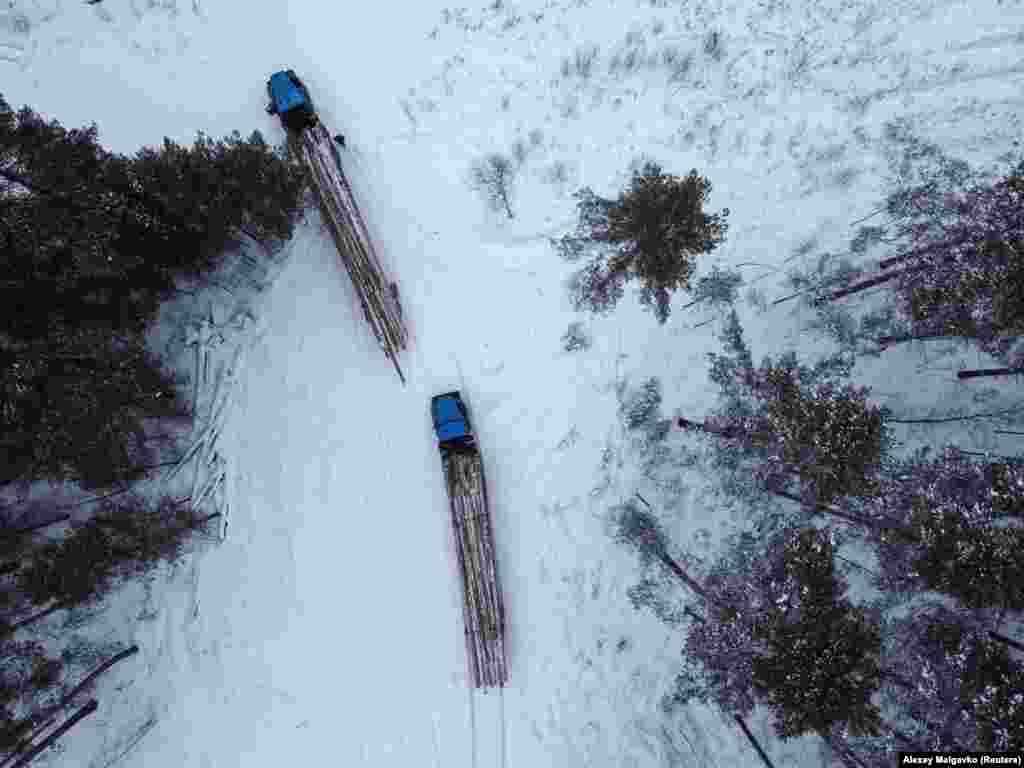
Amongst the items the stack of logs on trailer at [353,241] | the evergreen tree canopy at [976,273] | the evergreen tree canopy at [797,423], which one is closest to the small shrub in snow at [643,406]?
the evergreen tree canopy at [797,423]

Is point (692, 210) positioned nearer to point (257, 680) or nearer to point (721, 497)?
point (721, 497)

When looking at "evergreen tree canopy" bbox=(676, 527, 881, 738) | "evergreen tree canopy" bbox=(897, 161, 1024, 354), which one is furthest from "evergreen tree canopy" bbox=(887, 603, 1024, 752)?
"evergreen tree canopy" bbox=(897, 161, 1024, 354)

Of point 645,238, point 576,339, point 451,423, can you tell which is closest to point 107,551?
point 451,423

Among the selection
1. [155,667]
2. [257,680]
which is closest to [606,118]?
[257,680]

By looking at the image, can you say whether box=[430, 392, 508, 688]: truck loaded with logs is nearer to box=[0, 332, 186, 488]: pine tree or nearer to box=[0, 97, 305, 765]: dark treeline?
box=[0, 97, 305, 765]: dark treeline

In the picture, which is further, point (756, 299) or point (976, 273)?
point (756, 299)

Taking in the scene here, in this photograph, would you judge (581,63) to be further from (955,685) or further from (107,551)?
(955,685)
